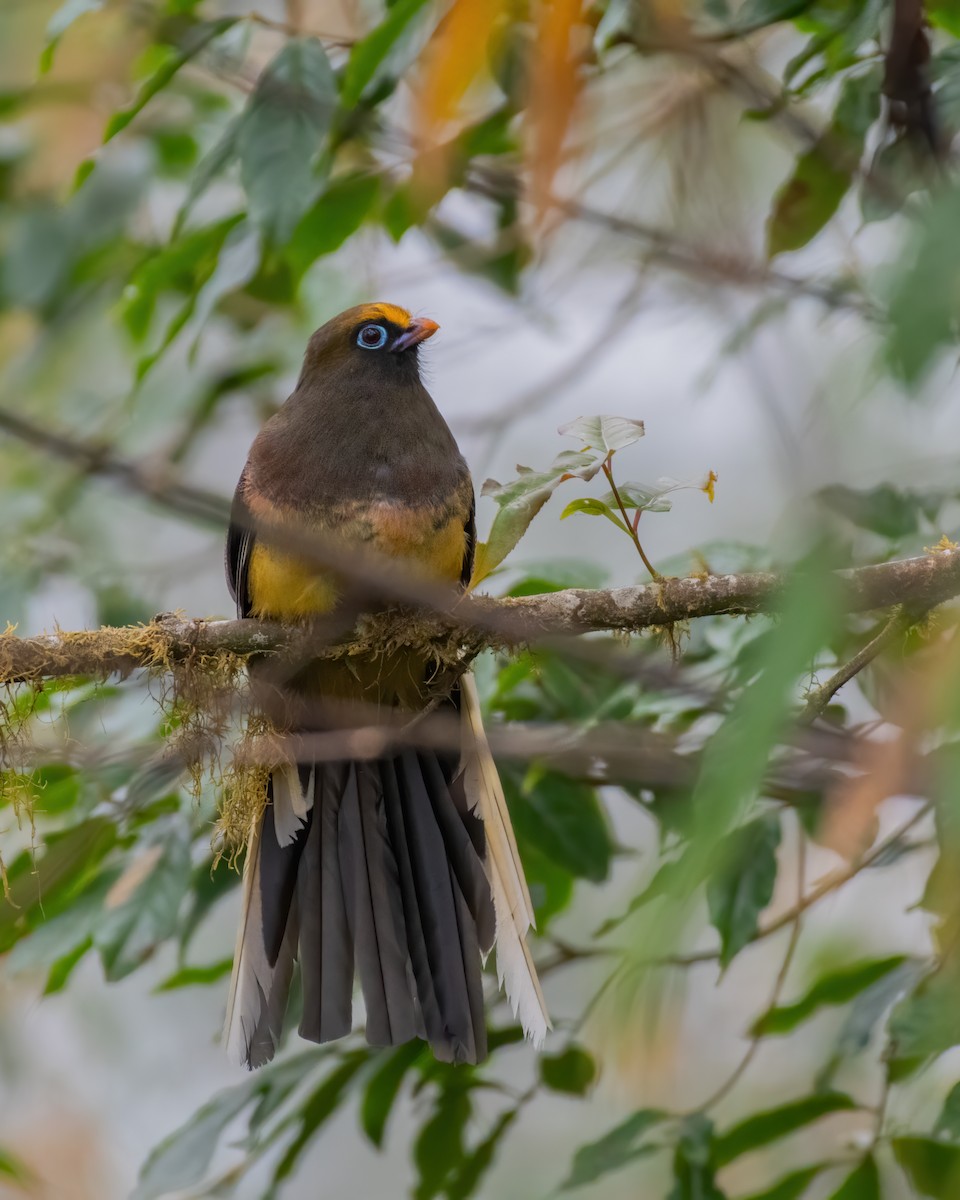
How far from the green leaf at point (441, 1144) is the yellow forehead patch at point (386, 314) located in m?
1.64

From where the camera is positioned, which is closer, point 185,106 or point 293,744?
point 293,744

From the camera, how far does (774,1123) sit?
2.46 m

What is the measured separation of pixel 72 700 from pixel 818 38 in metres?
1.72

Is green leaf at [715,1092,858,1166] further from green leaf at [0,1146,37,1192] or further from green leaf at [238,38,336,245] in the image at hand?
green leaf at [238,38,336,245]

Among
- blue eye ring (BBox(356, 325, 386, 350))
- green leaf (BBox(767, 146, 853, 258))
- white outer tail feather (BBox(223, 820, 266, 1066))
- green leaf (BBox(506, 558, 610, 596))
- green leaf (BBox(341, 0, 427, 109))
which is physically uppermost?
blue eye ring (BBox(356, 325, 386, 350))

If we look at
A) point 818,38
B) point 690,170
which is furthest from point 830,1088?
point 690,170

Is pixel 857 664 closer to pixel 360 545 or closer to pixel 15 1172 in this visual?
pixel 360 545

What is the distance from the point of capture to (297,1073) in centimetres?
268

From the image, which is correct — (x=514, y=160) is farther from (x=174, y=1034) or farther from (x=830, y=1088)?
(x=174, y=1034)

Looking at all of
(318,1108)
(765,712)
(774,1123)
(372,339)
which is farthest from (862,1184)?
(372,339)

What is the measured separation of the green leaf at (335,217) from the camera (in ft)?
9.07

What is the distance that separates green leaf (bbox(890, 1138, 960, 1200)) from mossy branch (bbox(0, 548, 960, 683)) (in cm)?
83

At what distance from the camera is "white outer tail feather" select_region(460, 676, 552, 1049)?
2.53 m

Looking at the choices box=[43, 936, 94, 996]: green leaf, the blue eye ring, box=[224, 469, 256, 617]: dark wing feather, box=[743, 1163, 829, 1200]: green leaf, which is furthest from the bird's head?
box=[743, 1163, 829, 1200]: green leaf
